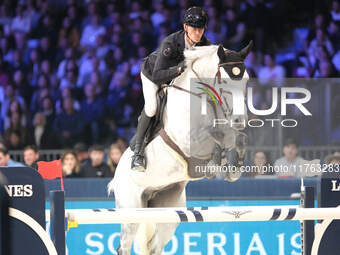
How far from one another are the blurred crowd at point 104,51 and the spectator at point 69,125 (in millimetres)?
13

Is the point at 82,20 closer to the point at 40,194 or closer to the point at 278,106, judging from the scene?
the point at 278,106

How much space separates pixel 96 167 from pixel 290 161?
3.05 metres

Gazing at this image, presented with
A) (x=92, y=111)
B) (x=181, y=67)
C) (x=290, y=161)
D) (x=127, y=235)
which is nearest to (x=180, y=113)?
(x=181, y=67)

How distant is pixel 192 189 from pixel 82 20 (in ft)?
15.9

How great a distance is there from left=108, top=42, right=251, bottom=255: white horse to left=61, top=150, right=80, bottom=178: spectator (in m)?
1.81

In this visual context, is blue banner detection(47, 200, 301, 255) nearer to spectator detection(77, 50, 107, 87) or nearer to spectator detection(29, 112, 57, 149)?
spectator detection(29, 112, 57, 149)

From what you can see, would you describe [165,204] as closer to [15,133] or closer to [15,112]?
[15,133]

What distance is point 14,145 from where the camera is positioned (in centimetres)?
780

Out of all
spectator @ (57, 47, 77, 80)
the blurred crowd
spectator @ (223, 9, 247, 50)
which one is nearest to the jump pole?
the blurred crowd

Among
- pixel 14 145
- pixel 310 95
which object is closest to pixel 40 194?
pixel 310 95

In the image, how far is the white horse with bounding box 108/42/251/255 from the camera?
3.81 m

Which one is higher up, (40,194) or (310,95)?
(310,95)

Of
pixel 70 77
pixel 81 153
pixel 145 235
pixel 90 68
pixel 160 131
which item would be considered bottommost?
pixel 145 235

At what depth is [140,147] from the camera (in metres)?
4.14
